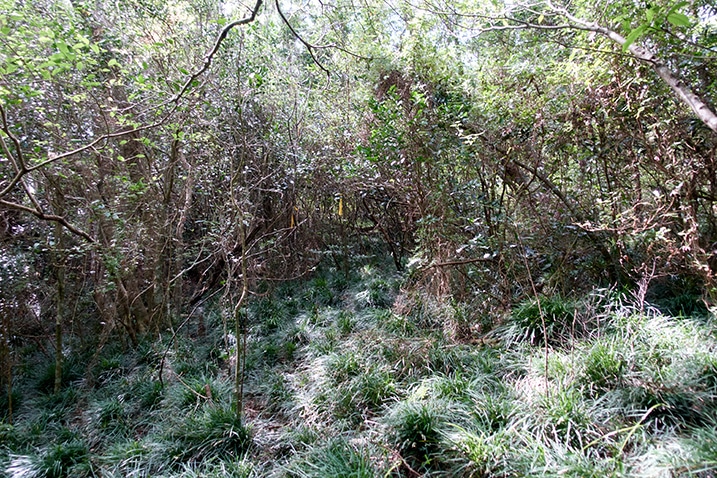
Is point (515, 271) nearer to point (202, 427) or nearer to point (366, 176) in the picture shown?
point (366, 176)

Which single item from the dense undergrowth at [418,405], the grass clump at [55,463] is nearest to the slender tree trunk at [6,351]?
the dense undergrowth at [418,405]

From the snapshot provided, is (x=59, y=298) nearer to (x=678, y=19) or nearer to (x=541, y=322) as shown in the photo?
(x=541, y=322)

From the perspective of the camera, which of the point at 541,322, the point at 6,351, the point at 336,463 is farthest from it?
the point at 6,351

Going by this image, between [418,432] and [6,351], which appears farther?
[6,351]

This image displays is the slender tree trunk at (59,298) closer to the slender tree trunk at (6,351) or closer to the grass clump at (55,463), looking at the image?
the slender tree trunk at (6,351)

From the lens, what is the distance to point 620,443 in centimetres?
193

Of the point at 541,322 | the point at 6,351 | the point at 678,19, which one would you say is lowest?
the point at 6,351

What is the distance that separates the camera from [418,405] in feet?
8.10

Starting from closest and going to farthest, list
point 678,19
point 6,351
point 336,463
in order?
point 678,19
point 336,463
point 6,351

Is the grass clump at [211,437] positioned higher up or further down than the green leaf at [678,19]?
further down

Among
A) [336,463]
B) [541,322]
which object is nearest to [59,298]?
[336,463]

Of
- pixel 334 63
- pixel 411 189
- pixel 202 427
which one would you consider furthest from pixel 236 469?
pixel 334 63

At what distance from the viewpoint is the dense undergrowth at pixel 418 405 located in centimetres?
203

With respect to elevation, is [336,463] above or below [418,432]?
below
